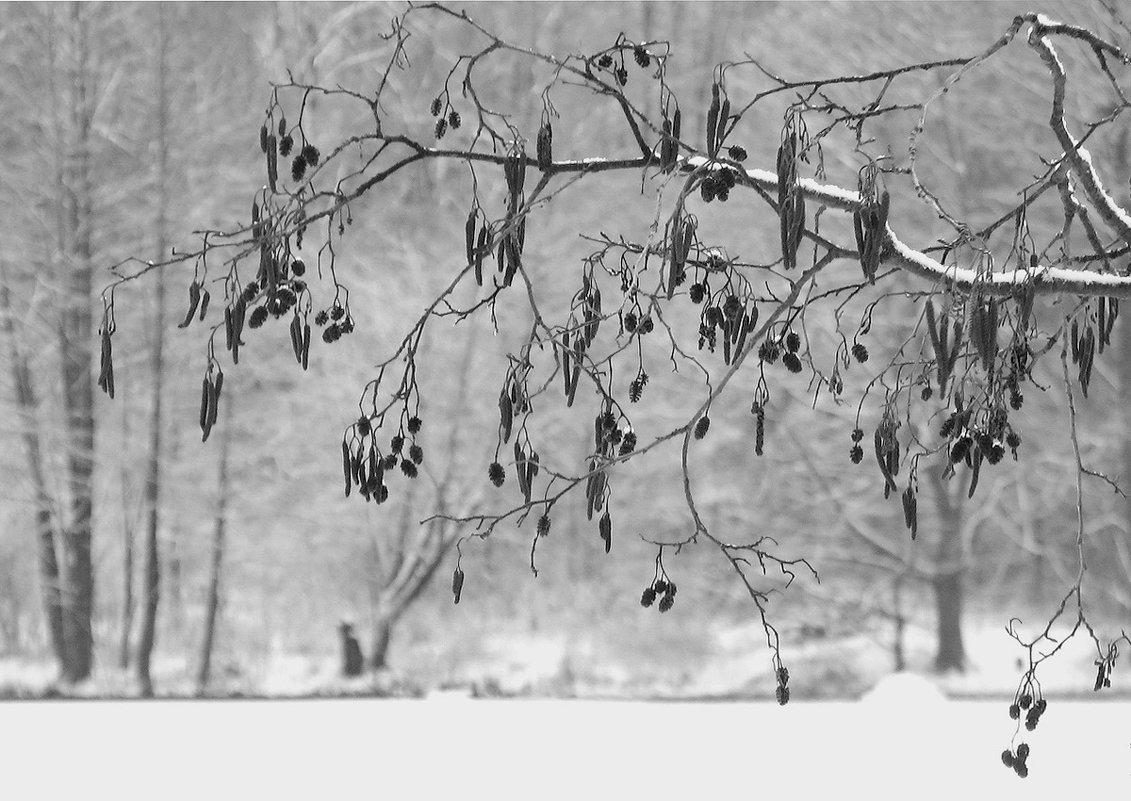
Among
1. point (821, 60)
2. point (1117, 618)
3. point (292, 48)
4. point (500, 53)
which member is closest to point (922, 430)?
point (1117, 618)

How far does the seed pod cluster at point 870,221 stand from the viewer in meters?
1.02

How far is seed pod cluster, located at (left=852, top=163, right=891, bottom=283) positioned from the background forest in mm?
3656

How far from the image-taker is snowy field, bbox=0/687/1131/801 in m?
2.76

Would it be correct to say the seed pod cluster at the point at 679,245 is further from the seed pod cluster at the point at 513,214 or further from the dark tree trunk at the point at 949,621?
the dark tree trunk at the point at 949,621

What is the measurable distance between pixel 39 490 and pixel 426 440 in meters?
1.37

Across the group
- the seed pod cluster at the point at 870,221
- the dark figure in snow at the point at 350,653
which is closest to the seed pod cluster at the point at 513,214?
the seed pod cluster at the point at 870,221

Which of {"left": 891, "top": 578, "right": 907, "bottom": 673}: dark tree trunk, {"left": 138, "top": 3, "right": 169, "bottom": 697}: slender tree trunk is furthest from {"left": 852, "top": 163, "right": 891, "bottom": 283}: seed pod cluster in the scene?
{"left": 891, "top": 578, "right": 907, "bottom": 673}: dark tree trunk

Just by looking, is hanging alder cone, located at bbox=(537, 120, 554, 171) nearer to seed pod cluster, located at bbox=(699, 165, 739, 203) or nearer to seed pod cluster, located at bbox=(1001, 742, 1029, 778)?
seed pod cluster, located at bbox=(699, 165, 739, 203)

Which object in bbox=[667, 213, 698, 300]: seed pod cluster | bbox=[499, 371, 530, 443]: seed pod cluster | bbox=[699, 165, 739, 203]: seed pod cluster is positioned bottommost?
bbox=[499, 371, 530, 443]: seed pod cluster

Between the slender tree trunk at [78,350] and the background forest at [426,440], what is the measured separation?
0.01 metres

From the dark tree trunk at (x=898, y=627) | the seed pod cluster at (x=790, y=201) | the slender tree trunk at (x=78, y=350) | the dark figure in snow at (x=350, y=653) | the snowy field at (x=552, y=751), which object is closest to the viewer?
the seed pod cluster at (x=790, y=201)

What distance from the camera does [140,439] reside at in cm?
450

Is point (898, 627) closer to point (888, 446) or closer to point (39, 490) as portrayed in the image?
point (39, 490)

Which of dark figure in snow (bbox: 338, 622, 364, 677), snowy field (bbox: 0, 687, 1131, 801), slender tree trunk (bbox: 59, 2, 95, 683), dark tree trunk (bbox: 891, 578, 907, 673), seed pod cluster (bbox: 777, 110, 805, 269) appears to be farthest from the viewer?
dark tree trunk (bbox: 891, 578, 907, 673)
